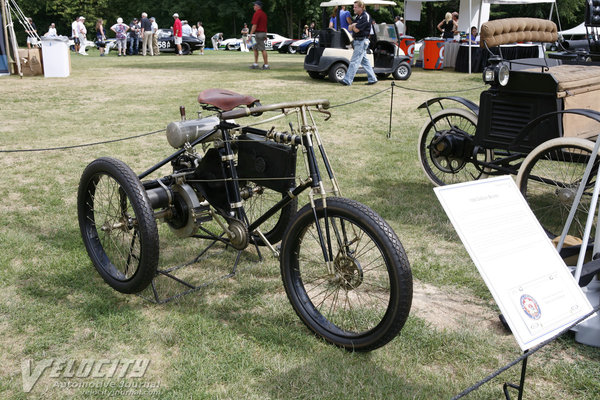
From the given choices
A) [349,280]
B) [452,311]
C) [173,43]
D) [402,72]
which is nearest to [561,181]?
[452,311]

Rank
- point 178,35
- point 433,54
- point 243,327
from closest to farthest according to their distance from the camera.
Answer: point 243,327 < point 433,54 < point 178,35

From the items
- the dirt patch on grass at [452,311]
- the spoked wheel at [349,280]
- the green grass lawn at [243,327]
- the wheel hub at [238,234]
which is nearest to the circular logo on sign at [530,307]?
the spoked wheel at [349,280]

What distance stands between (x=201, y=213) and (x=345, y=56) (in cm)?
1123

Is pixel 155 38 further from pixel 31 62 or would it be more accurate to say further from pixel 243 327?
pixel 243 327

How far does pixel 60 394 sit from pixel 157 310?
0.85 m

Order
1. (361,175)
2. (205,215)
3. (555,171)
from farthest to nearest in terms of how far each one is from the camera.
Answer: (361,175) < (555,171) < (205,215)

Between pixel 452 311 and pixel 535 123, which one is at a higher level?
pixel 535 123

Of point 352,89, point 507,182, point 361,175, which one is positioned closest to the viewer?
point 507,182

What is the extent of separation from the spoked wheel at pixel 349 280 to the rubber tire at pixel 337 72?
36.7 feet

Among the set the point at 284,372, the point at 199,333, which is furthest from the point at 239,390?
the point at 199,333

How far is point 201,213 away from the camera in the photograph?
3.61m

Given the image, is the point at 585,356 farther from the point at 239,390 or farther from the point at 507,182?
the point at 239,390

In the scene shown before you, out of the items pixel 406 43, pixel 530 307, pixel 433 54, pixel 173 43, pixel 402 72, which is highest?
pixel 173 43

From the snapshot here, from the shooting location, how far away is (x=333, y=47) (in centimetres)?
1434
